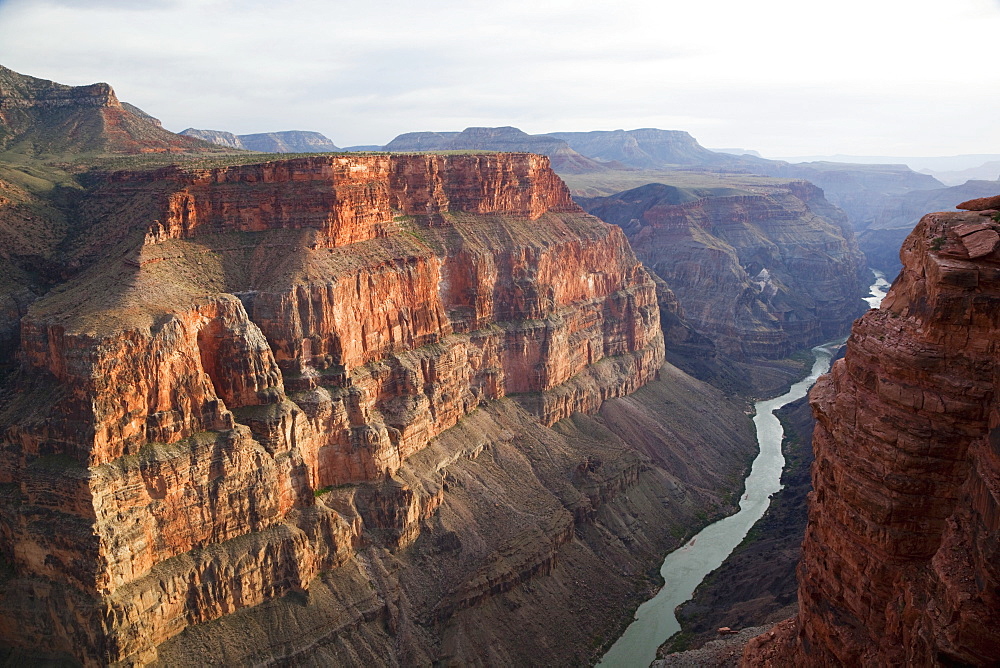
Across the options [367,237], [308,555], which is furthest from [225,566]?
[367,237]

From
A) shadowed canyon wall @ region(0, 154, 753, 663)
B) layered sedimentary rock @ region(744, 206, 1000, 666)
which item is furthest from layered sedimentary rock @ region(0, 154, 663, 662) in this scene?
layered sedimentary rock @ region(744, 206, 1000, 666)

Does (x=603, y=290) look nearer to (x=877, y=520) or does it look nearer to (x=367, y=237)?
(x=367, y=237)

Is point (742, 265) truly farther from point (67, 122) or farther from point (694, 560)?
point (67, 122)

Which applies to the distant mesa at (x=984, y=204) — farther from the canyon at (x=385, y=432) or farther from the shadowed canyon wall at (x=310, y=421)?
the shadowed canyon wall at (x=310, y=421)

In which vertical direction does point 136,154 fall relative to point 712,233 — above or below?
above

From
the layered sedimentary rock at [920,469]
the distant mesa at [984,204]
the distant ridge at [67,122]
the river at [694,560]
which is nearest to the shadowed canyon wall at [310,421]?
the river at [694,560]

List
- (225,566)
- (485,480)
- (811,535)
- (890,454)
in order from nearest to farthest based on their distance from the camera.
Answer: (890,454) < (811,535) < (225,566) < (485,480)

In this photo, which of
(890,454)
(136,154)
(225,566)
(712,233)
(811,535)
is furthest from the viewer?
(712,233)
